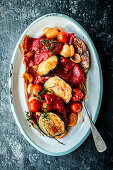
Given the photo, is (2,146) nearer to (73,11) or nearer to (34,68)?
(34,68)

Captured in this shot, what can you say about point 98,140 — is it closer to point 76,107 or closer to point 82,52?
point 76,107

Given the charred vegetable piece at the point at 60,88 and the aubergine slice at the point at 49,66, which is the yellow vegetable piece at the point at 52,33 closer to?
the aubergine slice at the point at 49,66

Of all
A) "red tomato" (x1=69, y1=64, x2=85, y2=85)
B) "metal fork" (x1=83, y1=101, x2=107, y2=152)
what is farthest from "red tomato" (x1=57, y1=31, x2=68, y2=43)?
"metal fork" (x1=83, y1=101, x2=107, y2=152)

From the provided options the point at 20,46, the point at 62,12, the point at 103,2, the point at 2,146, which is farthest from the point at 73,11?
the point at 2,146

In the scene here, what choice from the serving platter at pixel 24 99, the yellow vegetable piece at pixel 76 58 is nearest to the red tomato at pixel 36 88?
the serving platter at pixel 24 99

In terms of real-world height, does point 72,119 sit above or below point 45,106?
below

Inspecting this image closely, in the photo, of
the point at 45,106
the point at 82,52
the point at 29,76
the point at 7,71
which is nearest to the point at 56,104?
the point at 45,106

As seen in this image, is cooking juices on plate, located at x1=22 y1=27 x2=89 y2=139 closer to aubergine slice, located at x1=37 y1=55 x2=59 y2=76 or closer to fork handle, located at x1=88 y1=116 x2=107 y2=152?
aubergine slice, located at x1=37 y1=55 x2=59 y2=76
